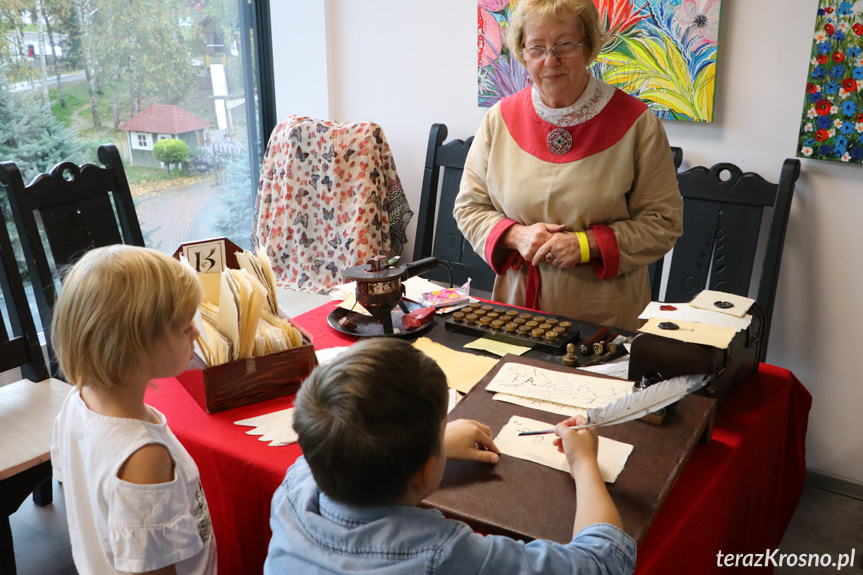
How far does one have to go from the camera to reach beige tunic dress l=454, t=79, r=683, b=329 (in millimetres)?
1954

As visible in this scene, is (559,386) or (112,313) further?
(559,386)

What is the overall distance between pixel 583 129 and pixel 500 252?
1.32 feet

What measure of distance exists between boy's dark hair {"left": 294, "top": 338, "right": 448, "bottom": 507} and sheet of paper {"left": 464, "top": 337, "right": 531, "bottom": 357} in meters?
0.82

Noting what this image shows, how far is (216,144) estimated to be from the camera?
3.54m

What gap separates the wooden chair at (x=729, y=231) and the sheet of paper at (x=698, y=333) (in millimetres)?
1105

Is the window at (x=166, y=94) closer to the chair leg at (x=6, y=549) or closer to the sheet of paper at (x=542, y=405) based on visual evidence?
the chair leg at (x=6, y=549)

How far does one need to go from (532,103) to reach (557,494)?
1255 millimetres

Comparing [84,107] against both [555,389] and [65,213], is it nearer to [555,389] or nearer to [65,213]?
[65,213]

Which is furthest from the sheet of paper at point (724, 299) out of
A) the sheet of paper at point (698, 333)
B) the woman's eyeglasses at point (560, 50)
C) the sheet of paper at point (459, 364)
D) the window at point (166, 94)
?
the window at point (166, 94)

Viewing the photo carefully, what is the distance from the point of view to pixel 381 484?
86 centimetres

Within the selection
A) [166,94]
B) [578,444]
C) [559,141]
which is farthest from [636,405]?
[166,94]

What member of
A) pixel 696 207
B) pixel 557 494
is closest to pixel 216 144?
pixel 696 207

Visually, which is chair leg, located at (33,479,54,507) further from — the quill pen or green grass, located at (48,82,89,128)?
the quill pen

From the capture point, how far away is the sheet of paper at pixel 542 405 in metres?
1.38
